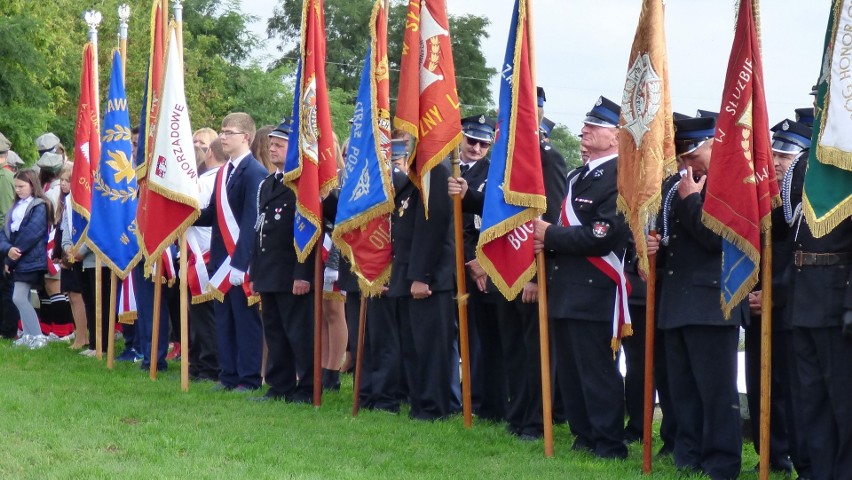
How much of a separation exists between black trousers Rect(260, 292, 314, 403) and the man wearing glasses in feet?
1.58

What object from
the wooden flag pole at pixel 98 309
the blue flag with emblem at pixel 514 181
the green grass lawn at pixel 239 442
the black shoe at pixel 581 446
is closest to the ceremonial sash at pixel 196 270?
the green grass lawn at pixel 239 442

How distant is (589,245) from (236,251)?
12.6ft

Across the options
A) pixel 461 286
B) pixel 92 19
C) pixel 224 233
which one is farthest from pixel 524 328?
pixel 92 19

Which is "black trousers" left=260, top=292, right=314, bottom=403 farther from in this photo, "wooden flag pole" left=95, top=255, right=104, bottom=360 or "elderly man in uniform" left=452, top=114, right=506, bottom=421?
"wooden flag pole" left=95, top=255, right=104, bottom=360

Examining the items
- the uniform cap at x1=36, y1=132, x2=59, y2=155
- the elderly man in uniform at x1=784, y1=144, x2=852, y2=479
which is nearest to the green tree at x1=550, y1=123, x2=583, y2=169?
the uniform cap at x1=36, y1=132, x2=59, y2=155

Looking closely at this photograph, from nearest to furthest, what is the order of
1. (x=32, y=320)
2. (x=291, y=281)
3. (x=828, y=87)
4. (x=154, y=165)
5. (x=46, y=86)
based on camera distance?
(x=828, y=87) → (x=291, y=281) → (x=154, y=165) → (x=32, y=320) → (x=46, y=86)

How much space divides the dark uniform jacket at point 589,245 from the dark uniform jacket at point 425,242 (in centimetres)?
136

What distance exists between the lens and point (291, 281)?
384 inches

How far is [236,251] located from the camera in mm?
10367

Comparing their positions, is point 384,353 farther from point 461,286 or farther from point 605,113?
point 605,113

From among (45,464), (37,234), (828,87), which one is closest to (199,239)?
(37,234)

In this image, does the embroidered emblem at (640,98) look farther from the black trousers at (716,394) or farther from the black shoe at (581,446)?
the black shoe at (581,446)

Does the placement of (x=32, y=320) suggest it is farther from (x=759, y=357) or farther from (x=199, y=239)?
(x=759, y=357)

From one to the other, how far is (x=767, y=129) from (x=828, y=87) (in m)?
0.70
